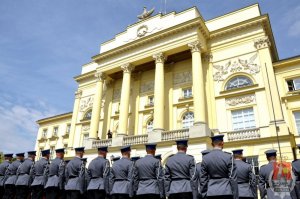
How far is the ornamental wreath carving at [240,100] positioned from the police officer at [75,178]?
14577 millimetres

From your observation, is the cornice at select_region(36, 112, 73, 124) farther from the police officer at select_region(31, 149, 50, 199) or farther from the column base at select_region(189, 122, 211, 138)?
the police officer at select_region(31, 149, 50, 199)

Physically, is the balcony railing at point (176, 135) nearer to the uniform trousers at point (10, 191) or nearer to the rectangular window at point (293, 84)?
the rectangular window at point (293, 84)

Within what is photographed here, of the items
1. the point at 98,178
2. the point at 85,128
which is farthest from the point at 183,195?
the point at 85,128

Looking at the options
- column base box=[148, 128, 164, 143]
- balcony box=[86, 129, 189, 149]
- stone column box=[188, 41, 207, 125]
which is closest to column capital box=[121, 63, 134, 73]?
stone column box=[188, 41, 207, 125]

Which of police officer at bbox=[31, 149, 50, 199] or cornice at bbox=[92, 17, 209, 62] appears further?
cornice at bbox=[92, 17, 209, 62]

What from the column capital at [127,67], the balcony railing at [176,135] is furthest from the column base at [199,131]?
the column capital at [127,67]

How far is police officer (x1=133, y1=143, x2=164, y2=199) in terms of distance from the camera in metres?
6.36

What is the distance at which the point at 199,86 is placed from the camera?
61.6ft

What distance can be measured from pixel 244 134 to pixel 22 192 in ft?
46.5

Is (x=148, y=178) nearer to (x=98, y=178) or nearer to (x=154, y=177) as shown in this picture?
(x=154, y=177)

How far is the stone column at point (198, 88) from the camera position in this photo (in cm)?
1788

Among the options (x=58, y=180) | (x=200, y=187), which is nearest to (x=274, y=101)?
(x=200, y=187)

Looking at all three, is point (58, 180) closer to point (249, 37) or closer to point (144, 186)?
point (144, 186)

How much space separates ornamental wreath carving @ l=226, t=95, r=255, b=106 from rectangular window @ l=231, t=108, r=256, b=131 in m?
0.62
